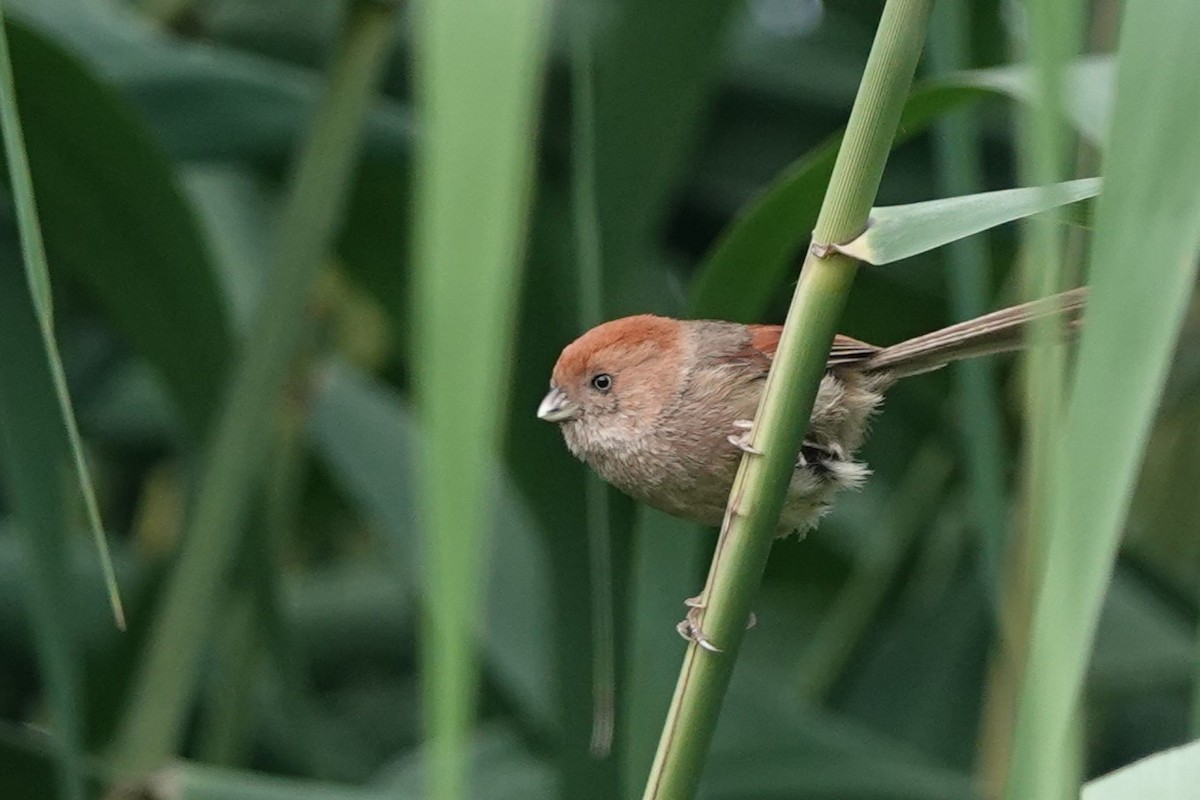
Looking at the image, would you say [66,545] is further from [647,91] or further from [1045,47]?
[1045,47]

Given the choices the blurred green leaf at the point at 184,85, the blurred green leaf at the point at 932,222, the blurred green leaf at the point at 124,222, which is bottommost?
the blurred green leaf at the point at 932,222

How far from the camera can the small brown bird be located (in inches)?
63.9

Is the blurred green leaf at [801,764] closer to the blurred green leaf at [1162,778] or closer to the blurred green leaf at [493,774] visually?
the blurred green leaf at [493,774]

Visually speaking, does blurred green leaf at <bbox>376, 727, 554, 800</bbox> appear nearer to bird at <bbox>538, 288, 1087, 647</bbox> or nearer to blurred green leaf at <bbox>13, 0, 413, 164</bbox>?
bird at <bbox>538, 288, 1087, 647</bbox>

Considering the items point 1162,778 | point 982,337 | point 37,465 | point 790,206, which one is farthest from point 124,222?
point 1162,778

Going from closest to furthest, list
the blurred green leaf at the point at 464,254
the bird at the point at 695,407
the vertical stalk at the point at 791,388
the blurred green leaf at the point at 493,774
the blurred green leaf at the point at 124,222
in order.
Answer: the blurred green leaf at the point at 464,254
the vertical stalk at the point at 791,388
the bird at the point at 695,407
the blurred green leaf at the point at 124,222
the blurred green leaf at the point at 493,774

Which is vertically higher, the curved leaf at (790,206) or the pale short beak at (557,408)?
the curved leaf at (790,206)

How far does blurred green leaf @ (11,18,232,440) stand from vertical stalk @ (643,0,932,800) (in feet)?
3.71

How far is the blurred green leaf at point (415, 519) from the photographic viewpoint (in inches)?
92.7

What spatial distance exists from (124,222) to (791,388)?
50.6 inches

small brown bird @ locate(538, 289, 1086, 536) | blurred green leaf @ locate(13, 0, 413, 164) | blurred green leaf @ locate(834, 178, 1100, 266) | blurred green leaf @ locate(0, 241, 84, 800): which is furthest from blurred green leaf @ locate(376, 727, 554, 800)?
blurred green leaf @ locate(834, 178, 1100, 266)

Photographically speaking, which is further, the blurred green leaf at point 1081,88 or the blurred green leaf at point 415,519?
the blurred green leaf at point 415,519

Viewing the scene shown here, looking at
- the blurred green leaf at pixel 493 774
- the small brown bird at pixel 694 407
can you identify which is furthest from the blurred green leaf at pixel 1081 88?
the blurred green leaf at pixel 493 774

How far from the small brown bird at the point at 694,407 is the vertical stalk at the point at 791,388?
68 centimetres
